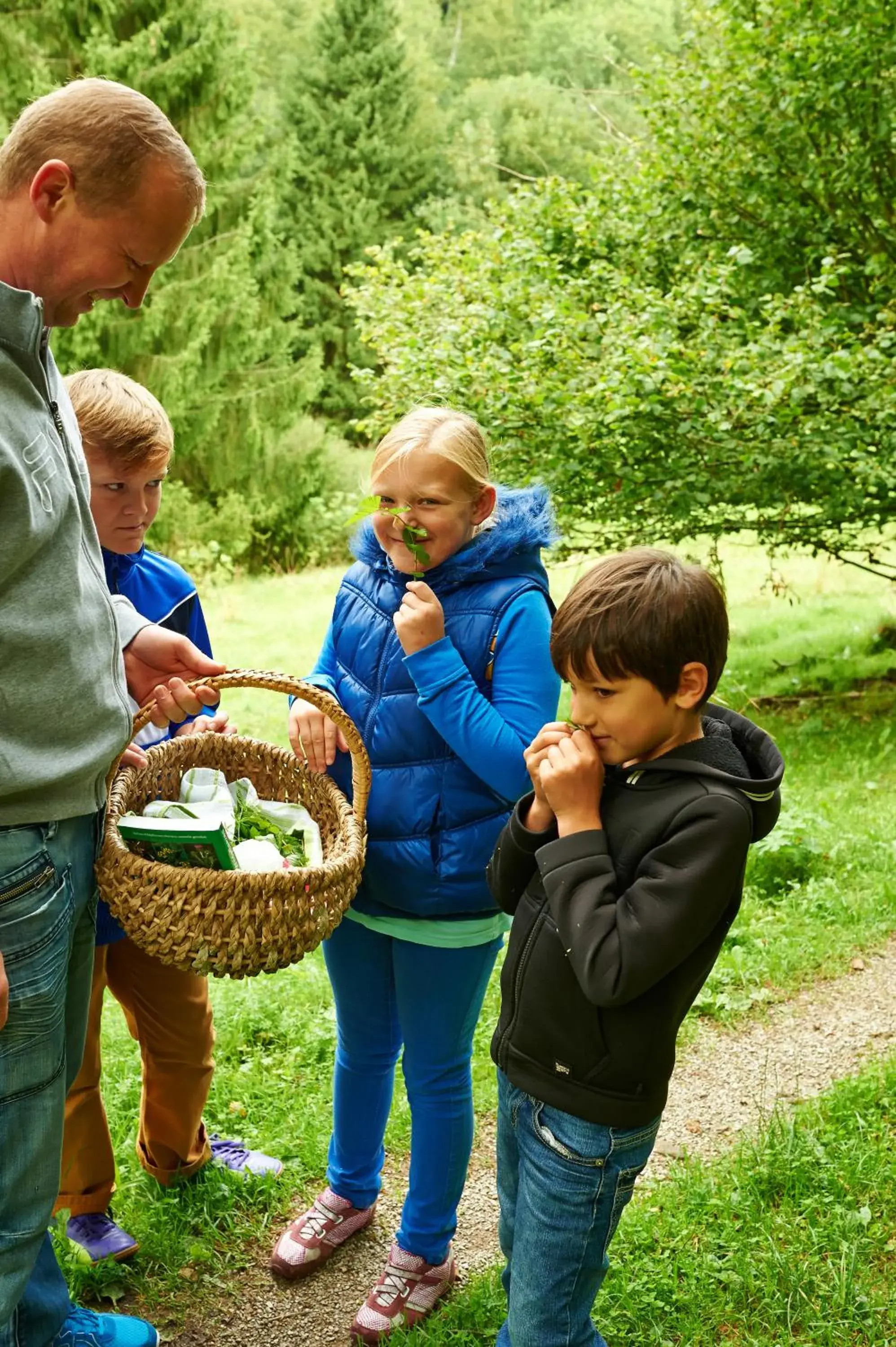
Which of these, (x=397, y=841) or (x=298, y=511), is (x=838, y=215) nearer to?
(x=397, y=841)

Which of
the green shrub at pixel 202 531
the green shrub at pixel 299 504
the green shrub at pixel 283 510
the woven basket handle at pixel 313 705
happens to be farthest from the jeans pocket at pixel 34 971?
the green shrub at pixel 299 504

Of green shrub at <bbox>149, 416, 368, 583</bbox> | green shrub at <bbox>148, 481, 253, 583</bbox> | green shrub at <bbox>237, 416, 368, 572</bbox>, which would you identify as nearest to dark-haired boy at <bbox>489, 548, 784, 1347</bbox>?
green shrub at <bbox>148, 481, 253, 583</bbox>

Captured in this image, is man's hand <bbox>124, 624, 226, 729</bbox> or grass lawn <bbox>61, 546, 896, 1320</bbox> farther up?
man's hand <bbox>124, 624, 226, 729</bbox>

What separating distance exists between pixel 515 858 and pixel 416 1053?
0.80 m

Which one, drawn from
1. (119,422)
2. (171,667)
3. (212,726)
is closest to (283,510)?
(212,726)

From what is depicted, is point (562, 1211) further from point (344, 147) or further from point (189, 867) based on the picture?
point (344, 147)

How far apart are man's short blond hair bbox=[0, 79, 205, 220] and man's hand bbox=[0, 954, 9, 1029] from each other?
1.21 metres

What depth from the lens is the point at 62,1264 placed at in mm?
2801

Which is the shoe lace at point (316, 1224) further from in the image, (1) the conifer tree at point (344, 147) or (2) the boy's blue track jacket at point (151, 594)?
(1) the conifer tree at point (344, 147)

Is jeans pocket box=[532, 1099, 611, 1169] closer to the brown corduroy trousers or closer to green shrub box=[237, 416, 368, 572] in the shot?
the brown corduroy trousers

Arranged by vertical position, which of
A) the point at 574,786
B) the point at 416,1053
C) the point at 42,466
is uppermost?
the point at 42,466

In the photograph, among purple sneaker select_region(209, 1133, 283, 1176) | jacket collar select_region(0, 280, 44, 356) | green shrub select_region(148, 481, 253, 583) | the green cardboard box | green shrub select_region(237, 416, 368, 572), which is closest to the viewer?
jacket collar select_region(0, 280, 44, 356)

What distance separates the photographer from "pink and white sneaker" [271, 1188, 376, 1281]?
9.39 ft

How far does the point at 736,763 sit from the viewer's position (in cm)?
200
